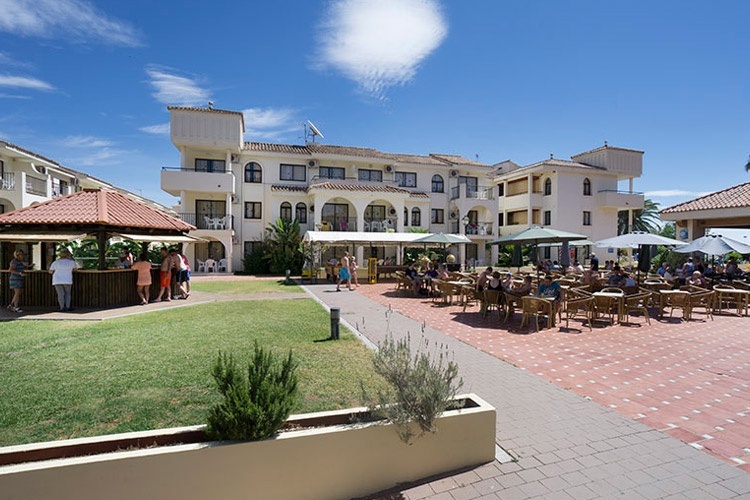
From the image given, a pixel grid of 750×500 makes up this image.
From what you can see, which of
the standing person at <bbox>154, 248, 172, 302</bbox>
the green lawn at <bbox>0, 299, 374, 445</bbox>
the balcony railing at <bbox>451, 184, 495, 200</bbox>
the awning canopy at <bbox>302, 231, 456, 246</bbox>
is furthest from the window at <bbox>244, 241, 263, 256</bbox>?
the green lawn at <bbox>0, 299, 374, 445</bbox>

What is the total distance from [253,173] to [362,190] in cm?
843

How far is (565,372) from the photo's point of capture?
5.87 metres

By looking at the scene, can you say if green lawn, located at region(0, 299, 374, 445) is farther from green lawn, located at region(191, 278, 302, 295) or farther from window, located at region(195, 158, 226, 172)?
window, located at region(195, 158, 226, 172)

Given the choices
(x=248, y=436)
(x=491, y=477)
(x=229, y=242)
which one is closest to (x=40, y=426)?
(x=248, y=436)

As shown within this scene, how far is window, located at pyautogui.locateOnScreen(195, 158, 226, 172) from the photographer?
26.7 metres

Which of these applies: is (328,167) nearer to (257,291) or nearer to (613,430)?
(257,291)

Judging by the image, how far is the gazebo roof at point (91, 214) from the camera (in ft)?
35.4

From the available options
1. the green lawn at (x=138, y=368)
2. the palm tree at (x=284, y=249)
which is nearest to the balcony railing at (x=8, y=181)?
the palm tree at (x=284, y=249)

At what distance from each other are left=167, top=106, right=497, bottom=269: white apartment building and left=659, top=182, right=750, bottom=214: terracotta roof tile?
13748 mm

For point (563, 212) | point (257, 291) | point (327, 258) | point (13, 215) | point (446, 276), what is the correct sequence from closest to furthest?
point (13, 215), point (446, 276), point (257, 291), point (327, 258), point (563, 212)

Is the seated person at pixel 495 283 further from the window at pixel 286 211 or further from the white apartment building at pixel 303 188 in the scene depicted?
the window at pixel 286 211

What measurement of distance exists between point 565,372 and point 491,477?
321 cm

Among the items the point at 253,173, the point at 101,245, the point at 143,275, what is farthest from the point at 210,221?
the point at 101,245

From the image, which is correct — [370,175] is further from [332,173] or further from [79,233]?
[79,233]
